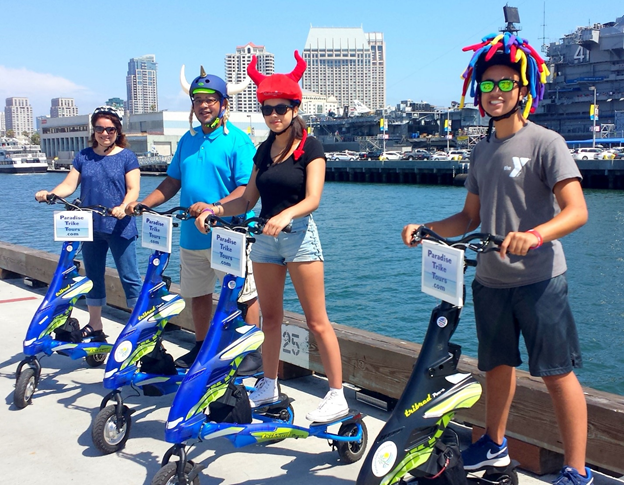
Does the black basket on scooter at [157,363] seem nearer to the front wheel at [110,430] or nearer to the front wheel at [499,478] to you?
the front wheel at [110,430]

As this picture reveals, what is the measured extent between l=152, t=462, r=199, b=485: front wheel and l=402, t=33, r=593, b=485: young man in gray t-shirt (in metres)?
1.42

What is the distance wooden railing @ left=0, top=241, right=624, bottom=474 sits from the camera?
9.65 feet

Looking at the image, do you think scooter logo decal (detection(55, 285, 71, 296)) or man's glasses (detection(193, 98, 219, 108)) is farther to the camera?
scooter logo decal (detection(55, 285, 71, 296))

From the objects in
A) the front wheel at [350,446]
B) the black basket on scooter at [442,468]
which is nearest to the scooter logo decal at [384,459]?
the black basket on scooter at [442,468]

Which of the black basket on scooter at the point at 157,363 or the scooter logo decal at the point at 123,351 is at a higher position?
the scooter logo decal at the point at 123,351

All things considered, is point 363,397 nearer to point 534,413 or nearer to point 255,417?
point 255,417

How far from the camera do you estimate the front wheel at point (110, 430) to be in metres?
3.50

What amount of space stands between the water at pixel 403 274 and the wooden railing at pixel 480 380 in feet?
18.4

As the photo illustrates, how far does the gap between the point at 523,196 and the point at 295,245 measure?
1.15 m

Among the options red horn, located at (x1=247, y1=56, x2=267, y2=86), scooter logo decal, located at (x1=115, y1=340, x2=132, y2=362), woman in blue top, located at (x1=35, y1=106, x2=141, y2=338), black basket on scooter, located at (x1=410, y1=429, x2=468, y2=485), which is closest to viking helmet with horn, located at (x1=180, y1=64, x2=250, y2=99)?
red horn, located at (x1=247, y1=56, x2=267, y2=86)

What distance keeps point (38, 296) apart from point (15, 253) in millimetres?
851

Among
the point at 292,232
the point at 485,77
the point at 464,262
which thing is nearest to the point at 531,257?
the point at 464,262

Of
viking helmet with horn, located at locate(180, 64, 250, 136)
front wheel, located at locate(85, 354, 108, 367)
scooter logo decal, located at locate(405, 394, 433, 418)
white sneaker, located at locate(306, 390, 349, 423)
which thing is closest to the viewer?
scooter logo decal, located at locate(405, 394, 433, 418)

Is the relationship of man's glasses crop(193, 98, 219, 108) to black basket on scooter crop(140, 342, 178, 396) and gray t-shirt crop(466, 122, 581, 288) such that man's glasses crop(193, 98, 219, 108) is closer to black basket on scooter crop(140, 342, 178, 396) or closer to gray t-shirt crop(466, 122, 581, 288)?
black basket on scooter crop(140, 342, 178, 396)
